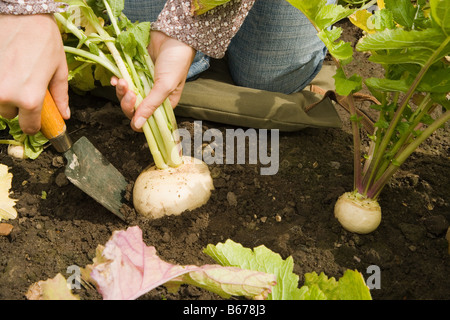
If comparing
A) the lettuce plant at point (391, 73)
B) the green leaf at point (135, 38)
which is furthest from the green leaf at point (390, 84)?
the green leaf at point (135, 38)

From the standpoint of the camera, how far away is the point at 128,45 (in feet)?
4.55

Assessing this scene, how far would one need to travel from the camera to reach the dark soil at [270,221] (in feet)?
4.20

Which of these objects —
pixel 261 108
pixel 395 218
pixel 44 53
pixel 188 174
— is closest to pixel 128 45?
pixel 44 53

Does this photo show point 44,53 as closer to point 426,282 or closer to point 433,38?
point 433,38

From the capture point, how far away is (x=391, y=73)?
4.21 feet

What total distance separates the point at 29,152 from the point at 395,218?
4.48ft

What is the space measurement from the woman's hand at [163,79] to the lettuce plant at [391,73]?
0.42m

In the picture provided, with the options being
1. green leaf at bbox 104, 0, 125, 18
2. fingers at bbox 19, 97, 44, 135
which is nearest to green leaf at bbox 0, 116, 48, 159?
fingers at bbox 19, 97, 44, 135

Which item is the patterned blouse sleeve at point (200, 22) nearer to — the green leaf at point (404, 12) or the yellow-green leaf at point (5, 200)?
the green leaf at point (404, 12)

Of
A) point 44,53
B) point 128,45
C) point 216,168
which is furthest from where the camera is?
point 216,168

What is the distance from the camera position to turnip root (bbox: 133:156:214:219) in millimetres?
1424

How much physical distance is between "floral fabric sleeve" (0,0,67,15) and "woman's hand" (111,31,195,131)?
33 cm

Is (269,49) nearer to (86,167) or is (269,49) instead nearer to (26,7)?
(86,167)

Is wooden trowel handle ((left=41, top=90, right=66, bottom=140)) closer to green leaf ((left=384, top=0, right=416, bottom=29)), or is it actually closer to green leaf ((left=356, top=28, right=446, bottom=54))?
green leaf ((left=356, top=28, right=446, bottom=54))
